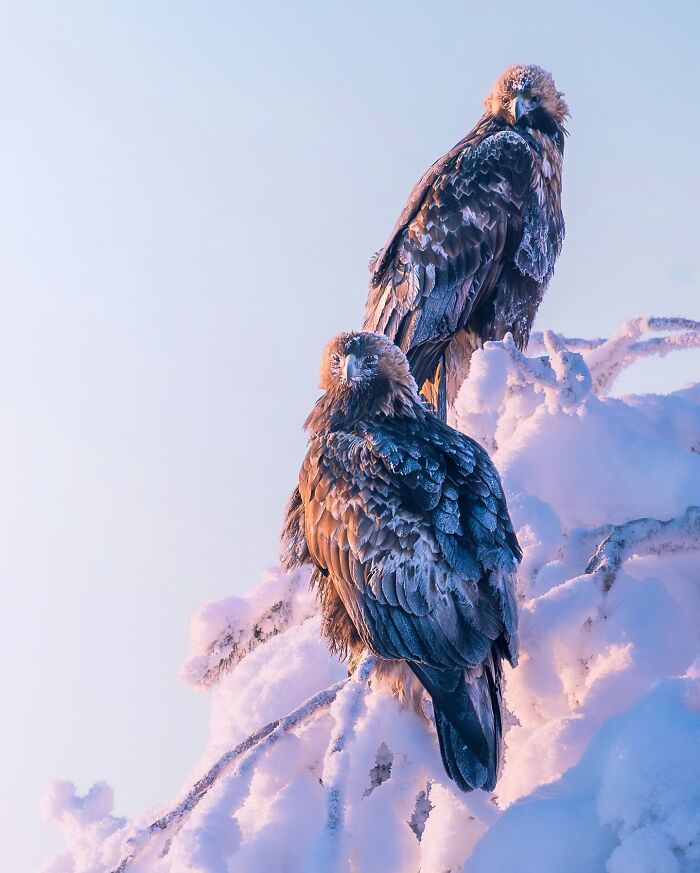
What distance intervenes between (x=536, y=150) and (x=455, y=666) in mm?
5860

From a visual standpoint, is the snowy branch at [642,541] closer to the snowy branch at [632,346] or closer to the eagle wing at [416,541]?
the eagle wing at [416,541]

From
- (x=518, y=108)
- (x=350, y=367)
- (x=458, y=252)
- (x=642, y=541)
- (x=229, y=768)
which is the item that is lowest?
(x=642, y=541)

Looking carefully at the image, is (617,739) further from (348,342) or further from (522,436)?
(348,342)

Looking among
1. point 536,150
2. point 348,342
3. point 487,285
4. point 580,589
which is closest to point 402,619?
point 580,589

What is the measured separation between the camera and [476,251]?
9.77 m

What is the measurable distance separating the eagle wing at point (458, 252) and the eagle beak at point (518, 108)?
16 cm

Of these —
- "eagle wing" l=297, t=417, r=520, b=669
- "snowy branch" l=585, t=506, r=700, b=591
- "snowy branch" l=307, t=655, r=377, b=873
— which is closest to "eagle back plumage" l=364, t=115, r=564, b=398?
"eagle wing" l=297, t=417, r=520, b=669

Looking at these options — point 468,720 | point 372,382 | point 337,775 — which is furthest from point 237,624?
point 337,775

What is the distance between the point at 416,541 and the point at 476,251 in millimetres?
4611

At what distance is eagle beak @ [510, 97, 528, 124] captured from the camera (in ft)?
32.8

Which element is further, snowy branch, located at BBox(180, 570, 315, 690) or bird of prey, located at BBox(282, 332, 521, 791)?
snowy branch, located at BBox(180, 570, 315, 690)

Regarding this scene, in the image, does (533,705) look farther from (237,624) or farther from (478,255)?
(478,255)

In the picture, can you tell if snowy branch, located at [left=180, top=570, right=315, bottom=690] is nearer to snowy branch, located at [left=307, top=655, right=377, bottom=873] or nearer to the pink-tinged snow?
the pink-tinged snow

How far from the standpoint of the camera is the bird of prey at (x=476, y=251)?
9.70 meters
